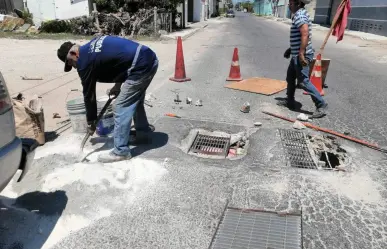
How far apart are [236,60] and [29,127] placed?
15.9ft

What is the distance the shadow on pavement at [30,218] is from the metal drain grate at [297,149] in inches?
97.4

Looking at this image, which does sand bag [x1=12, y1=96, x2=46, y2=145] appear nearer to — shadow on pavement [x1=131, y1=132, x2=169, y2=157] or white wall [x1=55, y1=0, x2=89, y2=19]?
shadow on pavement [x1=131, y1=132, x2=169, y2=157]

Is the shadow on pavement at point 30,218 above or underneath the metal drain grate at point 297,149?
underneath

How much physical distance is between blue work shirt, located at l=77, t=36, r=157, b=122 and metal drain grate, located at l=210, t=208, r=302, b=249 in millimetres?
1716

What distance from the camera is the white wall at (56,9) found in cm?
2017

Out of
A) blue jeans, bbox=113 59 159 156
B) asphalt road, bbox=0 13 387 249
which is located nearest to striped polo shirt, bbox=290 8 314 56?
asphalt road, bbox=0 13 387 249

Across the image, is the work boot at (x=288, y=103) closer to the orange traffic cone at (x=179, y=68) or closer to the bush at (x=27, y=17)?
the orange traffic cone at (x=179, y=68)

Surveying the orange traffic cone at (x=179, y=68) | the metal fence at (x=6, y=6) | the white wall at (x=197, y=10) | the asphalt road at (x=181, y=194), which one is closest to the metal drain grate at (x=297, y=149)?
the asphalt road at (x=181, y=194)

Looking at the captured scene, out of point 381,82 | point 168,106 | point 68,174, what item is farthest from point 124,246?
point 381,82

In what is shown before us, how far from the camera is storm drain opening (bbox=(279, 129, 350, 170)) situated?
3580 millimetres

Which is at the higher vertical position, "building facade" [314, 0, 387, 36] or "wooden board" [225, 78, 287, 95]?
"building facade" [314, 0, 387, 36]

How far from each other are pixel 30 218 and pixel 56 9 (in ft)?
68.3

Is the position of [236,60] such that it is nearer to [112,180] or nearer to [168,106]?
[168,106]

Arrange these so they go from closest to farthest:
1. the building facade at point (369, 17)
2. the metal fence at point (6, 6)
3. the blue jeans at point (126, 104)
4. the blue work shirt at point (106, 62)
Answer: the blue work shirt at point (106, 62), the blue jeans at point (126, 104), the building facade at point (369, 17), the metal fence at point (6, 6)
